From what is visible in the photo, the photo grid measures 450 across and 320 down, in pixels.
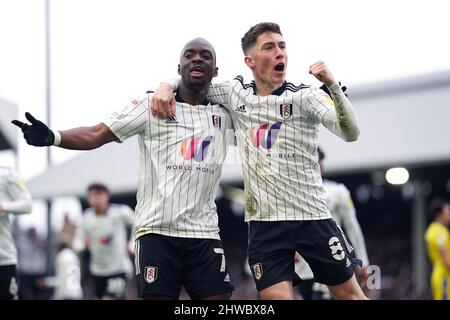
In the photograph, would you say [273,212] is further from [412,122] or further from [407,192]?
[407,192]

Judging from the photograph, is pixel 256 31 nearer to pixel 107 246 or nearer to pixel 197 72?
pixel 197 72

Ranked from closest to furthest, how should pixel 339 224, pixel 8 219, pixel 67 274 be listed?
pixel 8 219 → pixel 339 224 → pixel 67 274

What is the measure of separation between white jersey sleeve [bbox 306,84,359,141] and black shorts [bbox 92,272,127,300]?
26.3 ft

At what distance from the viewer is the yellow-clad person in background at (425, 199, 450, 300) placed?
42.5 ft

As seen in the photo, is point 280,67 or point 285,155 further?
point 280,67

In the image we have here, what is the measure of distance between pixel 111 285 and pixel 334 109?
8.34m

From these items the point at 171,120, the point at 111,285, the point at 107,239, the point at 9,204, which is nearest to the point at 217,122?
the point at 171,120

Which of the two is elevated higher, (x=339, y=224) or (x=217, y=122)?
(x=217, y=122)

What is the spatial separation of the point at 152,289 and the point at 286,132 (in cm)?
148

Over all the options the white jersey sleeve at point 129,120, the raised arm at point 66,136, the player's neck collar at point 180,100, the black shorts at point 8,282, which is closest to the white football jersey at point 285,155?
the player's neck collar at point 180,100

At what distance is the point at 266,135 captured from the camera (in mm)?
6898

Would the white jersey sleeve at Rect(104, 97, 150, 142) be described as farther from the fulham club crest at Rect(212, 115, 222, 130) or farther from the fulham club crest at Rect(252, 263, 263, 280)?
the fulham club crest at Rect(252, 263, 263, 280)

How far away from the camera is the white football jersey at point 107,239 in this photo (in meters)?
14.3
